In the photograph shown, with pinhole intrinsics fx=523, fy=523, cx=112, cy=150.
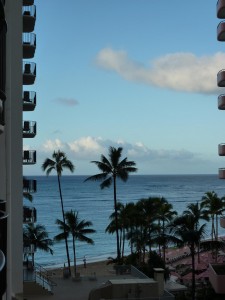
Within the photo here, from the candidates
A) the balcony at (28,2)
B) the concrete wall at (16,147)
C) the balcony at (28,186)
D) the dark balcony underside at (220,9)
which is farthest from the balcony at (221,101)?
the balcony at (28,2)

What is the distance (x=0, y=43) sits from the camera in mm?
13828

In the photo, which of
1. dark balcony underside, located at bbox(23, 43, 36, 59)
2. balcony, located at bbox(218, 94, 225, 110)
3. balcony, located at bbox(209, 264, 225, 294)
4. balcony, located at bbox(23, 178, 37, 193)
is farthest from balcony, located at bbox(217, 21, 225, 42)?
balcony, located at bbox(23, 178, 37, 193)

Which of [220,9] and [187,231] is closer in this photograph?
[220,9]

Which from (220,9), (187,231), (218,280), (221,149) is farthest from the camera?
(187,231)

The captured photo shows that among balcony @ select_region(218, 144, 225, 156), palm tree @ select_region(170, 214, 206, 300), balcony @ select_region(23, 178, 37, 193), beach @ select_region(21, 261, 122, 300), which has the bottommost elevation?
beach @ select_region(21, 261, 122, 300)

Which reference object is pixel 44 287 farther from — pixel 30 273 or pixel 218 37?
pixel 218 37

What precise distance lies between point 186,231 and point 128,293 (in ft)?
70.5

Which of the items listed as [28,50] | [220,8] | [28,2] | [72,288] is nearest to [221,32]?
[220,8]

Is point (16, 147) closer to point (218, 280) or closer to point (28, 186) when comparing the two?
point (28, 186)

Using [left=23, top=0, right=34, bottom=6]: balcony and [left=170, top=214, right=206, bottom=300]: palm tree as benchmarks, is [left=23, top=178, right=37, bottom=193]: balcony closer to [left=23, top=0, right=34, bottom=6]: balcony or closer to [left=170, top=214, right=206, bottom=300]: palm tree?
[left=170, top=214, right=206, bottom=300]: palm tree

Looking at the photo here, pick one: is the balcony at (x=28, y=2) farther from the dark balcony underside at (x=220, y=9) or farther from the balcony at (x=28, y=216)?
the balcony at (x=28, y=216)

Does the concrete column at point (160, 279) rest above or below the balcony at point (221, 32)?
below

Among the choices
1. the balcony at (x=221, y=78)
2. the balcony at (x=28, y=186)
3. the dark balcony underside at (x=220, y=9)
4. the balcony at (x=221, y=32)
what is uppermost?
the dark balcony underside at (x=220, y=9)

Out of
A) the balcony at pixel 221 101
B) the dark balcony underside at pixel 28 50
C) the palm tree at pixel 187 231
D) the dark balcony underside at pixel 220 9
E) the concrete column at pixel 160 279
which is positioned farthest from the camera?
the palm tree at pixel 187 231
